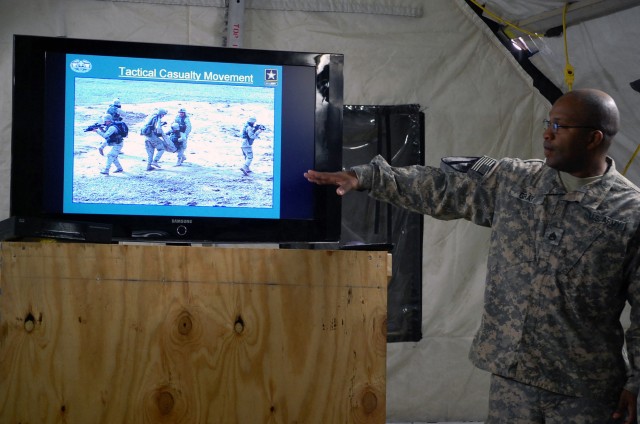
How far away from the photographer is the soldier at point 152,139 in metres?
2.40

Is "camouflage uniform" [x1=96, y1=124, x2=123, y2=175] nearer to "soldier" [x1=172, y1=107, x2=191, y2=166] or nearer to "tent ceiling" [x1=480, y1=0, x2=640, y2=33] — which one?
"soldier" [x1=172, y1=107, x2=191, y2=166]

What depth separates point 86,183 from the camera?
239 centimetres

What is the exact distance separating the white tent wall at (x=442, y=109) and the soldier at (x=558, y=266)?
1.54m

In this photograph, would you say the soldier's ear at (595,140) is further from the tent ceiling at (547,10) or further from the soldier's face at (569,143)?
the tent ceiling at (547,10)

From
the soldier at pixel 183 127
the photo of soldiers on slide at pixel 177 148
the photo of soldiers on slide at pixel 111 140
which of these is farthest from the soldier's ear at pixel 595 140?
the photo of soldiers on slide at pixel 111 140

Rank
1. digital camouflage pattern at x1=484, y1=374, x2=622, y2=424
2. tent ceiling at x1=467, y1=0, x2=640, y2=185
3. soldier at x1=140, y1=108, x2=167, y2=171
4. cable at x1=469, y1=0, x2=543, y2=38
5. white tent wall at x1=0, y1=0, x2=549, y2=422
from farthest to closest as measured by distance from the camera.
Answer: white tent wall at x1=0, y1=0, x2=549, y2=422 < cable at x1=469, y1=0, x2=543, y2=38 < tent ceiling at x1=467, y1=0, x2=640, y2=185 < soldier at x1=140, y1=108, x2=167, y2=171 < digital camouflage pattern at x1=484, y1=374, x2=622, y2=424

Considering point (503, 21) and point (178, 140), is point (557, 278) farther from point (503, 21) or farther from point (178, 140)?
point (503, 21)

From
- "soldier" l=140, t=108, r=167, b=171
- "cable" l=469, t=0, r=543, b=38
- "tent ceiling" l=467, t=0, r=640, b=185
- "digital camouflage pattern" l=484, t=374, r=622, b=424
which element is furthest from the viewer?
"cable" l=469, t=0, r=543, b=38

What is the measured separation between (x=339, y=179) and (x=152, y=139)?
0.59 metres

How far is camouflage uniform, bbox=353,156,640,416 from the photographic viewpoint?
2340 millimetres

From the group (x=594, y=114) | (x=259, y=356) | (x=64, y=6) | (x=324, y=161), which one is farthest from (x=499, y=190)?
(x=64, y=6)

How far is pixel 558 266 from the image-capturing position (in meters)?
2.37

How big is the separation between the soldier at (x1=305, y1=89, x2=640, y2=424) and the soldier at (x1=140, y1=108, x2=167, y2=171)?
464 millimetres

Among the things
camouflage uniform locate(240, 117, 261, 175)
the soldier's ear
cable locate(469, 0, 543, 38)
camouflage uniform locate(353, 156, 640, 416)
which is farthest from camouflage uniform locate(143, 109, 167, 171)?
cable locate(469, 0, 543, 38)
